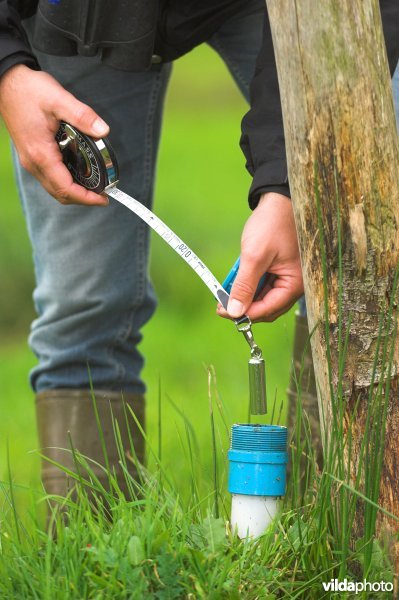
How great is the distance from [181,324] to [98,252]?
3.33 metres

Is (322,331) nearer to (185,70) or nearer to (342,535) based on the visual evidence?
(342,535)

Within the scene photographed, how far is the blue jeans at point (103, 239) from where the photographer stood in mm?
2842

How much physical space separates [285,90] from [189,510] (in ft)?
2.76

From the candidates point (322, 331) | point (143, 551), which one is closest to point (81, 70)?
point (322, 331)

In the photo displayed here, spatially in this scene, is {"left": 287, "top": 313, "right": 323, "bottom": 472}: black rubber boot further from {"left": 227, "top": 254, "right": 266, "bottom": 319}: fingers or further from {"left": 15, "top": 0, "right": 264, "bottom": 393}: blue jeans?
{"left": 227, "top": 254, "right": 266, "bottom": 319}: fingers

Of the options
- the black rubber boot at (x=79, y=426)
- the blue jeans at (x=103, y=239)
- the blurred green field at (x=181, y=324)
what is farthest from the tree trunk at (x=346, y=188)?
the black rubber boot at (x=79, y=426)

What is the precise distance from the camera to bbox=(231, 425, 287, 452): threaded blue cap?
1977 mm

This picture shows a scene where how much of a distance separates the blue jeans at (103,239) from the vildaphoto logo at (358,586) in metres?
1.28

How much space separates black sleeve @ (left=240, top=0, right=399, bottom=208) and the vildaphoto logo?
784 mm

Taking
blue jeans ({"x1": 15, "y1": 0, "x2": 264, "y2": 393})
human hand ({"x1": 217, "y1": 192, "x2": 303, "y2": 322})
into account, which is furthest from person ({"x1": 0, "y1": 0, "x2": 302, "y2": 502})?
human hand ({"x1": 217, "y1": 192, "x2": 303, "y2": 322})

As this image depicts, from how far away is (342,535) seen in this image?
1854 mm

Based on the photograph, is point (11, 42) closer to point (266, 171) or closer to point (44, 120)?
point (44, 120)

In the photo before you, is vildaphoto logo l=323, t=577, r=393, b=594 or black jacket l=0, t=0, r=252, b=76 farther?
black jacket l=0, t=0, r=252, b=76

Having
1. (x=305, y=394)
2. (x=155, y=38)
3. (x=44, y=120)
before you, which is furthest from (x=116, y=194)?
(x=305, y=394)
